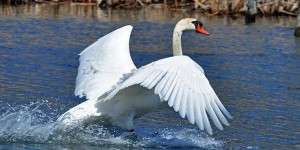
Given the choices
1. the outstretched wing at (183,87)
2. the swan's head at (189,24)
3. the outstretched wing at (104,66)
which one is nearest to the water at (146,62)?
the outstretched wing at (104,66)

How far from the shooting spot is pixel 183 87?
7379 mm

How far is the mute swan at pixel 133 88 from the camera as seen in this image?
7.16 meters

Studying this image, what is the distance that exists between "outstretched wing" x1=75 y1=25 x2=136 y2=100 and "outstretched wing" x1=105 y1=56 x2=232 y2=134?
1.12 m

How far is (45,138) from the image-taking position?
28.3 feet

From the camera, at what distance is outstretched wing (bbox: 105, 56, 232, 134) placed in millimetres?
7035

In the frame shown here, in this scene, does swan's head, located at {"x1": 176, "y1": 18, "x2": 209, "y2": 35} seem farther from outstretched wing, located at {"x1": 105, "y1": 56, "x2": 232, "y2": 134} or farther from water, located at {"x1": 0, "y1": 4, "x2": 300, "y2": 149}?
outstretched wing, located at {"x1": 105, "y1": 56, "x2": 232, "y2": 134}

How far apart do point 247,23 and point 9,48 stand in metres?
7.99

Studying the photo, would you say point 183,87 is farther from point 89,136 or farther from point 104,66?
point 104,66

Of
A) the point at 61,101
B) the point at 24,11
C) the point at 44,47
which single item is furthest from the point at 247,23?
the point at 61,101

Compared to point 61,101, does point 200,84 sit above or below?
above

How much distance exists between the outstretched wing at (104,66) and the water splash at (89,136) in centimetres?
44

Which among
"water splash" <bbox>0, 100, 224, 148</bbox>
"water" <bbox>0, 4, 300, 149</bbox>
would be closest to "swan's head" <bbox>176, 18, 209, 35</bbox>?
"water" <bbox>0, 4, 300, 149</bbox>

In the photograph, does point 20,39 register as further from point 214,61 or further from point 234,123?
point 234,123

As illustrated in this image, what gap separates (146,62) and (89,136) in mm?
5700
